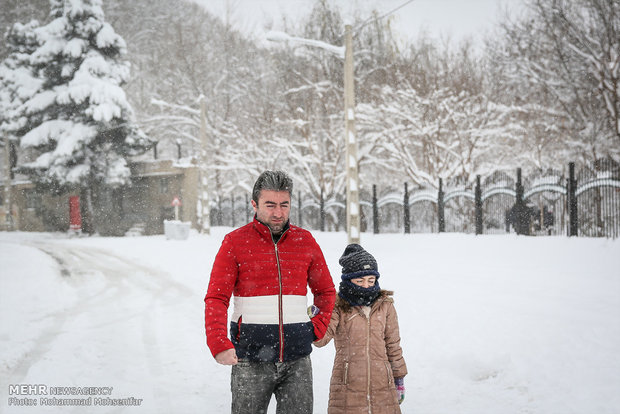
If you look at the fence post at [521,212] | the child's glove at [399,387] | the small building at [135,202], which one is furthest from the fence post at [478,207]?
the small building at [135,202]

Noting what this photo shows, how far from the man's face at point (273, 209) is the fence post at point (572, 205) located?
939cm

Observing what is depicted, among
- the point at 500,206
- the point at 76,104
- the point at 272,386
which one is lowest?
the point at 272,386

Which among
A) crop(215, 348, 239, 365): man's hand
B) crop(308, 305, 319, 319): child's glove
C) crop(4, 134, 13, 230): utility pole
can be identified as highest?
crop(4, 134, 13, 230): utility pole

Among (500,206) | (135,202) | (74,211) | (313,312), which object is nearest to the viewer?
(313,312)

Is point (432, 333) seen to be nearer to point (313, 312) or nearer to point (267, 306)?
point (313, 312)

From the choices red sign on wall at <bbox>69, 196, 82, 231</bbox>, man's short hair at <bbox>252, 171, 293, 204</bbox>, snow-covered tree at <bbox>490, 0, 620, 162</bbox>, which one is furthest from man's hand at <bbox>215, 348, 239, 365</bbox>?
red sign on wall at <bbox>69, 196, 82, 231</bbox>

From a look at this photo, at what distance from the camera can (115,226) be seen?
114 ft

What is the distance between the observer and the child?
3088 millimetres

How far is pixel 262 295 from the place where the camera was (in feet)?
8.46

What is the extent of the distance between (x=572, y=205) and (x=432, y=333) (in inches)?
222

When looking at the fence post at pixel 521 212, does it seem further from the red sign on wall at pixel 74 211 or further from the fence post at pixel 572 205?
the red sign on wall at pixel 74 211

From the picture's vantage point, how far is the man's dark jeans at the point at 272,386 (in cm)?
258

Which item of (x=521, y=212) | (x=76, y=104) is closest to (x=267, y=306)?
(x=521, y=212)

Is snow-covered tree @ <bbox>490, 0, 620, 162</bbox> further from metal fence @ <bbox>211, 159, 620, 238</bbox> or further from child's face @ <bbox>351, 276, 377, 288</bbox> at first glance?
child's face @ <bbox>351, 276, 377, 288</bbox>
